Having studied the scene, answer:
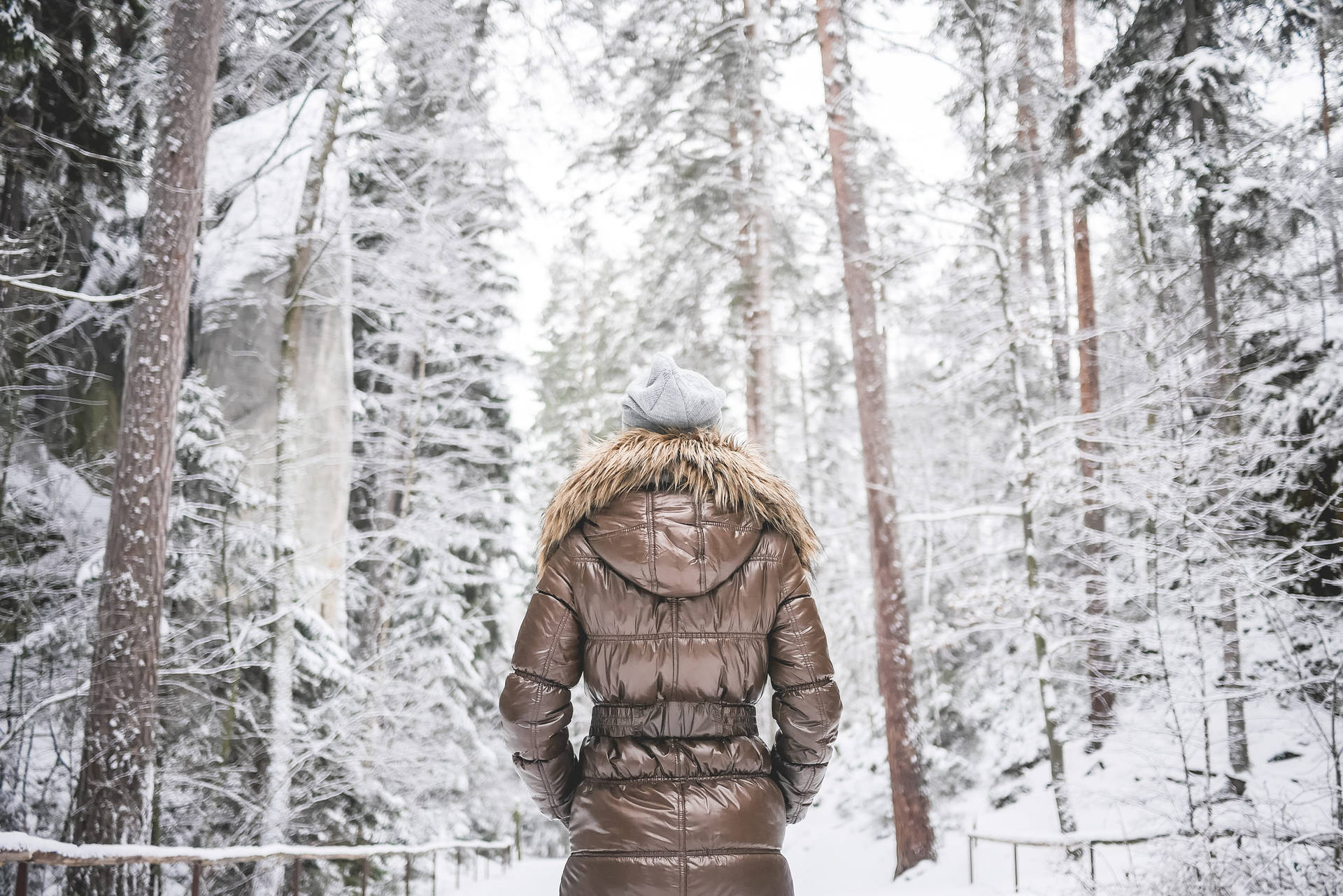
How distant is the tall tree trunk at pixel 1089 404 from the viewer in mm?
9531

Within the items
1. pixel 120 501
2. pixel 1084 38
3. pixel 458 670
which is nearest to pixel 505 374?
pixel 458 670

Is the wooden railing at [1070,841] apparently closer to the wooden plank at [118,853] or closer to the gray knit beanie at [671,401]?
the gray knit beanie at [671,401]

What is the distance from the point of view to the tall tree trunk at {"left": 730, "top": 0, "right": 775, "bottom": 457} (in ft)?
40.8

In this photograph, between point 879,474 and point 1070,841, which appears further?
point 879,474

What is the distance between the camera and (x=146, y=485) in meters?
6.36

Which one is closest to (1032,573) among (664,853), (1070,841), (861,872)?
(1070,841)

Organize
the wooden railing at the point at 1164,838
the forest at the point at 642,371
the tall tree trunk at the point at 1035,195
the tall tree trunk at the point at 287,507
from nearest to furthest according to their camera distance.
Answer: the wooden railing at the point at 1164,838 → the forest at the point at 642,371 → the tall tree trunk at the point at 287,507 → the tall tree trunk at the point at 1035,195

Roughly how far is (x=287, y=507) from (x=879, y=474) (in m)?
7.31

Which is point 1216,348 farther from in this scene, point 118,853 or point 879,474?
point 118,853

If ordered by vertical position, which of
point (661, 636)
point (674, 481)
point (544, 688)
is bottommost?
point (544, 688)

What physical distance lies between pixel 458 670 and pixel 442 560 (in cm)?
205

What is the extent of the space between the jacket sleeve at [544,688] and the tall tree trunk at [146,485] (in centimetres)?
505

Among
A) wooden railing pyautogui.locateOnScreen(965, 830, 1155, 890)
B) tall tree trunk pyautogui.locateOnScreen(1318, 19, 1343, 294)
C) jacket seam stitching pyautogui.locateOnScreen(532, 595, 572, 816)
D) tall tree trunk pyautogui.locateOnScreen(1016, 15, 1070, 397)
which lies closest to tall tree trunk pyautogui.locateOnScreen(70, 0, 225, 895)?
jacket seam stitching pyautogui.locateOnScreen(532, 595, 572, 816)

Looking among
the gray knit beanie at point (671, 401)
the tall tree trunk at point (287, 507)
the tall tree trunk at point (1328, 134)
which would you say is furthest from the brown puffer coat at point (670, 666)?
the tall tree trunk at point (1328, 134)
